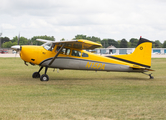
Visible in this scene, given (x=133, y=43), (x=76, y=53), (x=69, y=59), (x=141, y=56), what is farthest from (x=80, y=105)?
(x=133, y=43)

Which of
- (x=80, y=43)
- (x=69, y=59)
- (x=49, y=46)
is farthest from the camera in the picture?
(x=69, y=59)

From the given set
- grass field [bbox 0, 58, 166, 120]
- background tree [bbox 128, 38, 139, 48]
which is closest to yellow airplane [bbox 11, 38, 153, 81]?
grass field [bbox 0, 58, 166, 120]

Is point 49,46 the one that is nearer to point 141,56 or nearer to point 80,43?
point 80,43

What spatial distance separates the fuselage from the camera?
12.4 meters

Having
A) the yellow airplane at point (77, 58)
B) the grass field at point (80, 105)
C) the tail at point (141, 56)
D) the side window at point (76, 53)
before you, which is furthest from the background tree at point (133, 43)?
the grass field at point (80, 105)

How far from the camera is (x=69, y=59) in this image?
13.2 meters

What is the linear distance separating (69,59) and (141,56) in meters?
4.80

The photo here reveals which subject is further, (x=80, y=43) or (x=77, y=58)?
(x=77, y=58)

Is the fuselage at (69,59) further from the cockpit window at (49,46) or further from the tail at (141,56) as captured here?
the tail at (141,56)

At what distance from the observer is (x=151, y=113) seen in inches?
247

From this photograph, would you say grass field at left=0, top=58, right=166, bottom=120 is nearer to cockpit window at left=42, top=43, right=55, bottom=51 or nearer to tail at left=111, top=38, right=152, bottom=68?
cockpit window at left=42, top=43, right=55, bottom=51

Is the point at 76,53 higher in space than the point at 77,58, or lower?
higher

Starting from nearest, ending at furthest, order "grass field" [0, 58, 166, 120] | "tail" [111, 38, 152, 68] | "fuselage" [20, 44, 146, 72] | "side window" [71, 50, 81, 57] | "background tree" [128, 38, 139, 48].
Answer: "grass field" [0, 58, 166, 120] → "fuselage" [20, 44, 146, 72] → "side window" [71, 50, 81, 57] → "tail" [111, 38, 152, 68] → "background tree" [128, 38, 139, 48]

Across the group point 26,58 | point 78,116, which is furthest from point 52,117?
point 26,58
